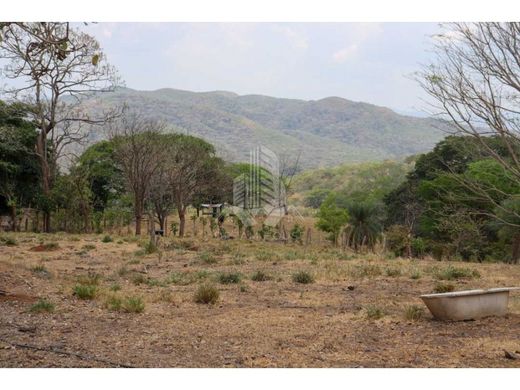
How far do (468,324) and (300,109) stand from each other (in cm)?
15078

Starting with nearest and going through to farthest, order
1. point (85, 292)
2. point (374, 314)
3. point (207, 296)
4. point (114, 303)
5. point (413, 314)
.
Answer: point (413, 314)
point (374, 314)
point (114, 303)
point (85, 292)
point (207, 296)

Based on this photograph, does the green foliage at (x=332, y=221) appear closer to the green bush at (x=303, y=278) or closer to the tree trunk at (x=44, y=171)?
the tree trunk at (x=44, y=171)

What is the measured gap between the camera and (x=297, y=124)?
476 ft

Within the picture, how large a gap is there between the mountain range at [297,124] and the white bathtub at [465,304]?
81443mm

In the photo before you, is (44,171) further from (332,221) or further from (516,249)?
(516,249)

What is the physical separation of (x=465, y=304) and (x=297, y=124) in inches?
5463

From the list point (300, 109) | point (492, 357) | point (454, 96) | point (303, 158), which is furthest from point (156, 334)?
point (300, 109)

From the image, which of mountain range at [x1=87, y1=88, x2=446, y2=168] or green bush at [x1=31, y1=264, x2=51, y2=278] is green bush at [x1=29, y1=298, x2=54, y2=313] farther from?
mountain range at [x1=87, y1=88, x2=446, y2=168]

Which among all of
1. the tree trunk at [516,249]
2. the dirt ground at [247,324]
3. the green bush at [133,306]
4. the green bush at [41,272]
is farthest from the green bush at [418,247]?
the green bush at [133,306]

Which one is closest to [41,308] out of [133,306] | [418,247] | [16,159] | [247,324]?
[133,306]

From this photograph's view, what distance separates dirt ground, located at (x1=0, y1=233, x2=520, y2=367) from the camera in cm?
597

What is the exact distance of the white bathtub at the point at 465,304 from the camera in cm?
771

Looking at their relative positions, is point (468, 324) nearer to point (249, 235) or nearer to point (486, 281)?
point (486, 281)

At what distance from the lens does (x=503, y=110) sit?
8.09 m
